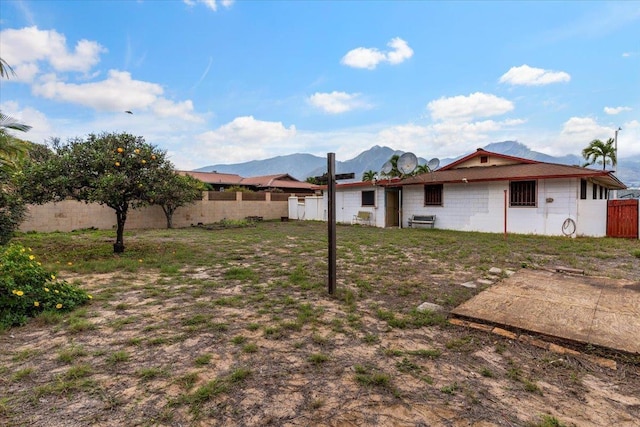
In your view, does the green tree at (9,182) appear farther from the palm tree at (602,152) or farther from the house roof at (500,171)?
the palm tree at (602,152)

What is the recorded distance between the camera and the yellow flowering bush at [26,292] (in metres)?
3.24

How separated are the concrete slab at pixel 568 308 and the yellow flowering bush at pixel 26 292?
4612 millimetres

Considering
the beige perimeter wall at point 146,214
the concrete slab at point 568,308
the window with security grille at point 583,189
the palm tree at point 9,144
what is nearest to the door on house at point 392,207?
the window with security grille at point 583,189

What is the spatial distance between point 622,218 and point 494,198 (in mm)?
3749

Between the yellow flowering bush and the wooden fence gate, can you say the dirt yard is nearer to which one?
the yellow flowering bush

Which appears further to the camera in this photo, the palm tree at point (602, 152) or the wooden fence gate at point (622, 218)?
the palm tree at point (602, 152)

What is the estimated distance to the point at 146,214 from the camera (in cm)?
1462

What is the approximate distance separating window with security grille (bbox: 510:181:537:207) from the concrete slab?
7412 mm

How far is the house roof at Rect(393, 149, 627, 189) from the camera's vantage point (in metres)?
10.5

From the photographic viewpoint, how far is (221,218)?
673 inches

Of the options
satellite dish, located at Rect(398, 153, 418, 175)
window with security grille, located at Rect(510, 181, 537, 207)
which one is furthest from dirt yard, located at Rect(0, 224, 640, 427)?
satellite dish, located at Rect(398, 153, 418, 175)

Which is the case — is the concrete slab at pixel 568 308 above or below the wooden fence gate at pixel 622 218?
below

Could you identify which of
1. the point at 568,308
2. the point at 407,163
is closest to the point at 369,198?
the point at 407,163

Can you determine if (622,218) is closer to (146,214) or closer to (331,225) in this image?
(331,225)
